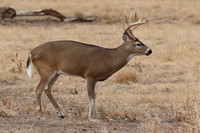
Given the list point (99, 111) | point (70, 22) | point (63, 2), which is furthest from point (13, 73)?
point (63, 2)

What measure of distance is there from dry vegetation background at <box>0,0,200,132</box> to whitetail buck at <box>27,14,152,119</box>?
64cm

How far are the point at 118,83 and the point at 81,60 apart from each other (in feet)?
15.8

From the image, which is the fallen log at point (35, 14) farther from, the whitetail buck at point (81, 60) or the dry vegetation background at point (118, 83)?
the whitetail buck at point (81, 60)

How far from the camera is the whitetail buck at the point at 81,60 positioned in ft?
35.5

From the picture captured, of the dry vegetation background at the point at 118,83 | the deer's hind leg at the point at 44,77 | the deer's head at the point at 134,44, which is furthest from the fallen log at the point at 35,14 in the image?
the deer's head at the point at 134,44

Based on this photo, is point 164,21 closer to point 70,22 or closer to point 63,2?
point 70,22

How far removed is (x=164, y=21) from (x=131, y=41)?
21192 millimetres

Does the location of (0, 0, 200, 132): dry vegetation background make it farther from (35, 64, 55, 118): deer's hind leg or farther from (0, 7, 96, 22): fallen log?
(0, 7, 96, 22): fallen log

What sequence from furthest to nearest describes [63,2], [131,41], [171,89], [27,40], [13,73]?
1. [63,2]
2. [27,40]
3. [13,73]
4. [171,89]
5. [131,41]

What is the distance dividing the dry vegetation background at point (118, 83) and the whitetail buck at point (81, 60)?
0.64 meters

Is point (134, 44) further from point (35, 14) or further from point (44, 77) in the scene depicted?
point (35, 14)

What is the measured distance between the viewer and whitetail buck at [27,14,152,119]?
35.5ft

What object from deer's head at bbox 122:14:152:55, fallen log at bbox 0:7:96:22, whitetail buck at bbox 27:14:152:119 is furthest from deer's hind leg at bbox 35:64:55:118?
fallen log at bbox 0:7:96:22

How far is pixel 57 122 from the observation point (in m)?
10.0
